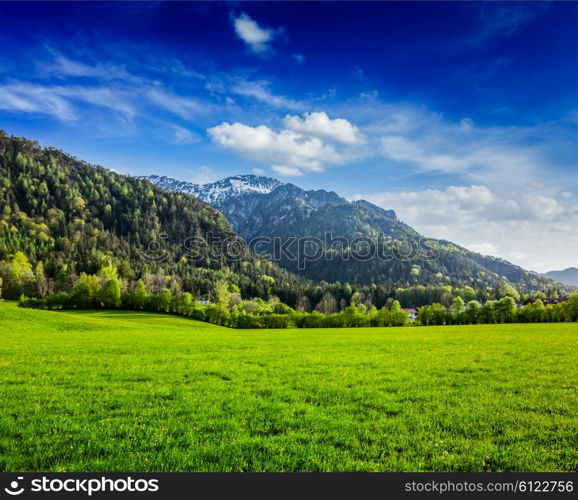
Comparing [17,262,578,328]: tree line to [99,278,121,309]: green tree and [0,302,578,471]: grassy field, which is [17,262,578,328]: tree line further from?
[0,302,578,471]: grassy field

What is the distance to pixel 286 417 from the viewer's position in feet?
34.5

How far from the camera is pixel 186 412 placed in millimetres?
11062

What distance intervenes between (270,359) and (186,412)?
13.3 m

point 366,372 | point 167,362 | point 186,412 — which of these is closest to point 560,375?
point 366,372

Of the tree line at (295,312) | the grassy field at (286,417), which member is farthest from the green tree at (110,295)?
the grassy field at (286,417)

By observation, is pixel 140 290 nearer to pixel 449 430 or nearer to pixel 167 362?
pixel 167 362

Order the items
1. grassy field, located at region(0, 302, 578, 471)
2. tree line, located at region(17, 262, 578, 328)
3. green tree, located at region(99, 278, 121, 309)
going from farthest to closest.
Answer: green tree, located at region(99, 278, 121, 309) < tree line, located at region(17, 262, 578, 328) < grassy field, located at region(0, 302, 578, 471)

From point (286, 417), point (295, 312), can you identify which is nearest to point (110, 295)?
point (295, 312)

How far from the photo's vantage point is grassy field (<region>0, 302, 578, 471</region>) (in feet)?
25.3

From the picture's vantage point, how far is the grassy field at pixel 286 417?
7.71m

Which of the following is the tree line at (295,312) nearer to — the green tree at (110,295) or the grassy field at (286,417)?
the green tree at (110,295)

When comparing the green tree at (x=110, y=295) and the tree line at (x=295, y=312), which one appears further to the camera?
the green tree at (x=110, y=295)

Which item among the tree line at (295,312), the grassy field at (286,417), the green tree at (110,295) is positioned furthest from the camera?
the green tree at (110,295)

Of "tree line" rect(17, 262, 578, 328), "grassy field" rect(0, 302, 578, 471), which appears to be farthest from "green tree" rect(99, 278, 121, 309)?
"grassy field" rect(0, 302, 578, 471)
